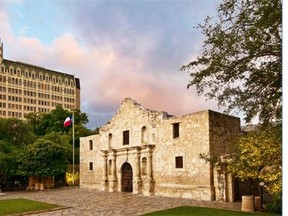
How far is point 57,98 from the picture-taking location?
328 feet

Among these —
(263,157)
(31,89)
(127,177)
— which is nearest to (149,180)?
(127,177)

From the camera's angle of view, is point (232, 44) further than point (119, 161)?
No

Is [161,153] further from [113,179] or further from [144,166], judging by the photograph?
[113,179]

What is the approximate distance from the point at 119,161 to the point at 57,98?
2980 inches

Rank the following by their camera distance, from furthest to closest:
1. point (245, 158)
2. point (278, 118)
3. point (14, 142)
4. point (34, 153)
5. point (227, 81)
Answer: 1. point (14, 142)
2. point (34, 153)
3. point (245, 158)
4. point (227, 81)
5. point (278, 118)

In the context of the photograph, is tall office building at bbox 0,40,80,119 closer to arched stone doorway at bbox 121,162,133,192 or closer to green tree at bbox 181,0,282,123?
arched stone doorway at bbox 121,162,133,192

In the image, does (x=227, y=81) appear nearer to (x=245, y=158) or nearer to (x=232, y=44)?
(x=232, y=44)

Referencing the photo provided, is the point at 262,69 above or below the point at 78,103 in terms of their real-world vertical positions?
below

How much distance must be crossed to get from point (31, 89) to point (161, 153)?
256 ft

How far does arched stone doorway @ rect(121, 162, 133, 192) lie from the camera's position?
27.6m

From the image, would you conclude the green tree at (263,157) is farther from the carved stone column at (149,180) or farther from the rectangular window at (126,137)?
the rectangular window at (126,137)

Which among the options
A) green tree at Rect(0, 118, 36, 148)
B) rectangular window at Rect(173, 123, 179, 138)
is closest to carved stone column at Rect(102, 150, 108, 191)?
rectangular window at Rect(173, 123, 179, 138)

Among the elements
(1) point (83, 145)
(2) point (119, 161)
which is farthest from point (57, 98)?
(2) point (119, 161)

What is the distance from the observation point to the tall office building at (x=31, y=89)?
89.4m
